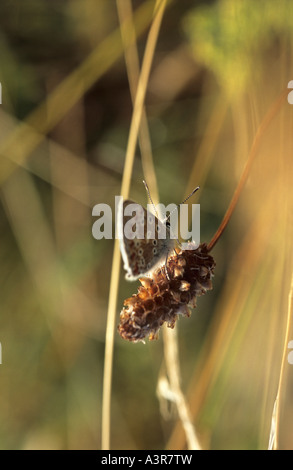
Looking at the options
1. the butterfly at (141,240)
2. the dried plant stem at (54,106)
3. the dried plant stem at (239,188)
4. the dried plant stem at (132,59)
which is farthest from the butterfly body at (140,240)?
the dried plant stem at (54,106)

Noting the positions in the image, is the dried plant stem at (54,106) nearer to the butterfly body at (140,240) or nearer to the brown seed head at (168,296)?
the butterfly body at (140,240)

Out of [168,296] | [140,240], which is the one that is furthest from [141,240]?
[168,296]

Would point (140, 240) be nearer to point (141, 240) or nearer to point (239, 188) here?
point (141, 240)

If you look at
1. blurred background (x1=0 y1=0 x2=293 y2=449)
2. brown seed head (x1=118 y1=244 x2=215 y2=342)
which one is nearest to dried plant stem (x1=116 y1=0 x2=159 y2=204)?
blurred background (x1=0 y1=0 x2=293 y2=449)

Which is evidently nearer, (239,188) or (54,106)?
(239,188)

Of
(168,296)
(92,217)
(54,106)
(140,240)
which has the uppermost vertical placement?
(54,106)

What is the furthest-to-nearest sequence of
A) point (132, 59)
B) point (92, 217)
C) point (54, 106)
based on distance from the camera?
point (92, 217) → point (54, 106) → point (132, 59)
